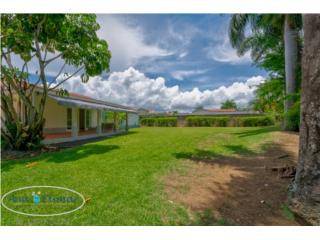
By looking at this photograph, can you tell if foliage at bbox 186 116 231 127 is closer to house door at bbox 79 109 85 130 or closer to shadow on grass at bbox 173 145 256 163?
house door at bbox 79 109 85 130

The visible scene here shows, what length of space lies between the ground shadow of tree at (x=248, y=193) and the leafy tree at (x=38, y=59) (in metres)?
6.95

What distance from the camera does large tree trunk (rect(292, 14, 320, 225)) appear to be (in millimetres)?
3254

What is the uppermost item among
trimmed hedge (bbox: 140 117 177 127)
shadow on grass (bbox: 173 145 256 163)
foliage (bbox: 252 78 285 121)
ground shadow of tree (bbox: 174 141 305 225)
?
foliage (bbox: 252 78 285 121)

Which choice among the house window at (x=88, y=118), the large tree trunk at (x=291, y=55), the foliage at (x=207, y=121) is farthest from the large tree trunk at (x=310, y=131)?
the foliage at (x=207, y=121)

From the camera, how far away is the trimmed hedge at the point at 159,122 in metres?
31.1

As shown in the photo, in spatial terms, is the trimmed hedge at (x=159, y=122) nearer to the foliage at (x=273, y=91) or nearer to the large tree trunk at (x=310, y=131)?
the foliage at (x=273, y=91)

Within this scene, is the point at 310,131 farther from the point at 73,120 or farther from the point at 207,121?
the point at 207,121

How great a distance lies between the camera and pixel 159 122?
3184cm

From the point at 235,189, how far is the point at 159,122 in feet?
90.2

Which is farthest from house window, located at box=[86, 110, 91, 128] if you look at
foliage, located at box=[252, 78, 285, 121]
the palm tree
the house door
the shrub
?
the shrub

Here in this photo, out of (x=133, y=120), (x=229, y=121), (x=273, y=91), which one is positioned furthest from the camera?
(x=133, y=120)

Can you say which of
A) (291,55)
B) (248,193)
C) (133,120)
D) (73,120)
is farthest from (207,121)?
(248,193)

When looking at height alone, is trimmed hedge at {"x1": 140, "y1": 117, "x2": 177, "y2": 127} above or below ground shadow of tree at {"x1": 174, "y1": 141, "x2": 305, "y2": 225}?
above

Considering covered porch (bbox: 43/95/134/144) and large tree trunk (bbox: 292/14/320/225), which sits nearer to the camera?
large tree trunk (bbox: 292/14/320/225)
